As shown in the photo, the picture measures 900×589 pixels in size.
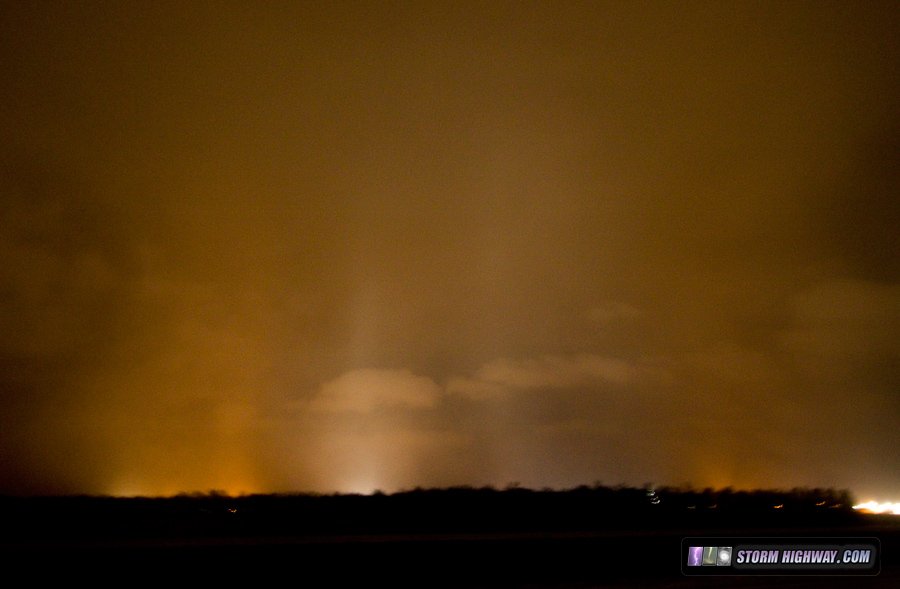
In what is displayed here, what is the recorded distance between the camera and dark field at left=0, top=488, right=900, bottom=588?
56.5 feet

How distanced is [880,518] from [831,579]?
17747 millimetres

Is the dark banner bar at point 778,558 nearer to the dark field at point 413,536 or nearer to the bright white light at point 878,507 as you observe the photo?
the dark field at point 413,536

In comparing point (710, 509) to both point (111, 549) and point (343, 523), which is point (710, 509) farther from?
point (111, 549)

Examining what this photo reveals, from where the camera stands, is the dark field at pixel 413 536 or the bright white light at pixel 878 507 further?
the bright white light at pixel 878 507

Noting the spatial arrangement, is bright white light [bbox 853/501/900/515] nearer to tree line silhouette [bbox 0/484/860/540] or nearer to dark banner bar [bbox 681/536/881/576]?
tree line silhouette [bbox 0/484/860/540]

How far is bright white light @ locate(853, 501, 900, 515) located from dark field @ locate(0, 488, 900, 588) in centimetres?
101

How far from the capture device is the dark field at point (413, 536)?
56.5 ft

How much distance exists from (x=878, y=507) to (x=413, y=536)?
2242cm

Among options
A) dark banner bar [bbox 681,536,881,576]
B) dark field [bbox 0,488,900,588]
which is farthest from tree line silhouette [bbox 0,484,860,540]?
dark banner bar [bbox 681,536,881,576]

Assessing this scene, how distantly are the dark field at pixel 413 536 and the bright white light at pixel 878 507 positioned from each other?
3.31ft

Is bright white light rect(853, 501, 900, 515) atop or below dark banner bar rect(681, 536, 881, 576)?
atop

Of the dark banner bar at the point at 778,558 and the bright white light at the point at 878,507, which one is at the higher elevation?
the bright white light at the point at 878,507

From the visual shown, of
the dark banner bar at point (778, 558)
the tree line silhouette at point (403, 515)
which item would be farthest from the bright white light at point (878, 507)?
the dark banner bar at point (778, 558)

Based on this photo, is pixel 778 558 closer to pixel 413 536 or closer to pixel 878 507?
pixel 413 536
